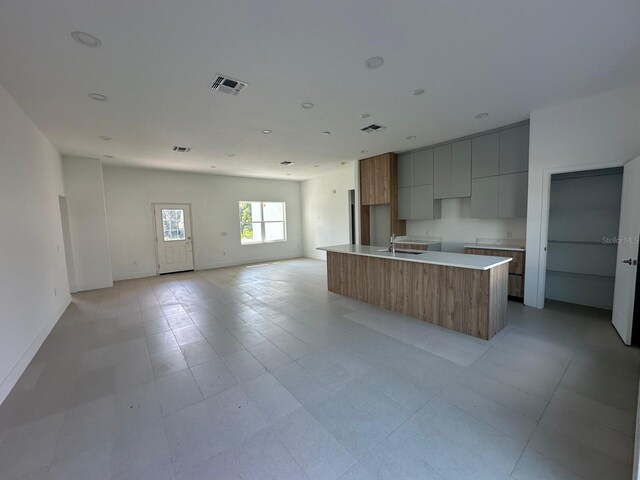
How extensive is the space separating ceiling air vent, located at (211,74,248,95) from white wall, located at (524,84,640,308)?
403 cm

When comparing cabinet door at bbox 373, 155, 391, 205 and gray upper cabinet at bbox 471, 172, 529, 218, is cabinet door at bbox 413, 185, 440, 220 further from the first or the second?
gray upper cabinet at bbox 471, 172, 529, 218

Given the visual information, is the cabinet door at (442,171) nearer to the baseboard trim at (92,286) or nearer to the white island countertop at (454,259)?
the white island countertop at (454,259)

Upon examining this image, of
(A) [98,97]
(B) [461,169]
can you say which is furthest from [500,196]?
(A) [98,97]

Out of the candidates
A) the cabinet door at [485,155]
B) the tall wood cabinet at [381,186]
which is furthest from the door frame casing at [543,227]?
the tall wood cabinet at [381,186]

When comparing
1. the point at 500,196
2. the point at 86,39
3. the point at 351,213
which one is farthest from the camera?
the point at 351,213

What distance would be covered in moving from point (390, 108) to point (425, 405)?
11.1 ft

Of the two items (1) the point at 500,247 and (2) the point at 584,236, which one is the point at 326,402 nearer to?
(1) the point at 500,247

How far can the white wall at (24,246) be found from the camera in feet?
8.18

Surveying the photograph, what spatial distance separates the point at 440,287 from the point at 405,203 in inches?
121

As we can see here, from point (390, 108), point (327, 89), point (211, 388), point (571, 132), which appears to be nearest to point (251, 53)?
point (327, 89)

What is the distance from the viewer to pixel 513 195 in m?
4.39

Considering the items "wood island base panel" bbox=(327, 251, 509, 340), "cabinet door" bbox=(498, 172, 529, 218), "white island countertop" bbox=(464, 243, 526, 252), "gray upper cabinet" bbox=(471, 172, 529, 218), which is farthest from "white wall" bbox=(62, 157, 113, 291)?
"cabinet door" bbox=(498, 172, 529, 218)

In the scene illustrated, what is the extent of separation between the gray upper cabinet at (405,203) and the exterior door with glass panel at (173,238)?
19.3 ft

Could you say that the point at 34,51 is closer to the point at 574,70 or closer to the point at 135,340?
the point at 135,340
